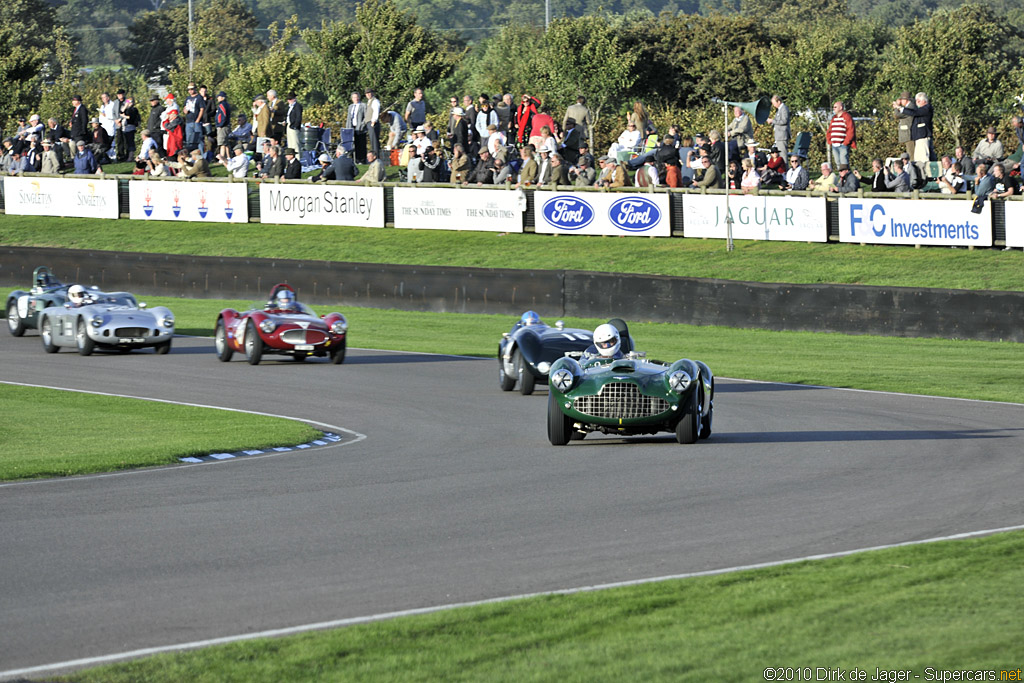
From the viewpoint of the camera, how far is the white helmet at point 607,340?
13.6m

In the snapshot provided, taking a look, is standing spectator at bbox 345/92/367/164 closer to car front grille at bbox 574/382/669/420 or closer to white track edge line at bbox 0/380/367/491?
white track edge line at bbox 0/380/367/491

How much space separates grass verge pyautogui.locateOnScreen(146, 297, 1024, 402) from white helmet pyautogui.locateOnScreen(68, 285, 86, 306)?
10.5 ft

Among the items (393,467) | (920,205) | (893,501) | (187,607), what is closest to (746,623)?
(187,607)

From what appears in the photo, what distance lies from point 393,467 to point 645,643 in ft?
19.9

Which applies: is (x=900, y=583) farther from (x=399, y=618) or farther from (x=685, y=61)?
A: (x=685, y=61)

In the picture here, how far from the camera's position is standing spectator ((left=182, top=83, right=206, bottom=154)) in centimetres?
3809

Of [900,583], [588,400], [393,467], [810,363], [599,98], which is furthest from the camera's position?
[599,98]

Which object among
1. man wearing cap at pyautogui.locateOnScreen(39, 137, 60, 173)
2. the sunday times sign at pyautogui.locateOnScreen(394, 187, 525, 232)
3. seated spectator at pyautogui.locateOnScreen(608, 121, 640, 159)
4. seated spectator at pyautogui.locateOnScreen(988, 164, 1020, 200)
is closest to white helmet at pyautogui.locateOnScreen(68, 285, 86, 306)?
the sunday times sign at pyautogui.locateOnScreen(394, 187, 525, 232)

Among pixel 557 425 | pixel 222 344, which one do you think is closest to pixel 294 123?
pixel 222 344

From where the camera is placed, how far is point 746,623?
655cm

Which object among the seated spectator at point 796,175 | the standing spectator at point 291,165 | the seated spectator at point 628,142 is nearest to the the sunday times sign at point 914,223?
the seated spectator at point 796,175

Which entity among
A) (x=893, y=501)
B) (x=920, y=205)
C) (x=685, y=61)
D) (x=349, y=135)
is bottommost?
(x=893, y=501)

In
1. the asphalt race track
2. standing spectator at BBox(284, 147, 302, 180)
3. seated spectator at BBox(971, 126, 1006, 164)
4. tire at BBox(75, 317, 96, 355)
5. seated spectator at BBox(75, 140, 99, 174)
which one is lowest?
the asphalt race track

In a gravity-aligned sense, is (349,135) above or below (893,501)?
above
